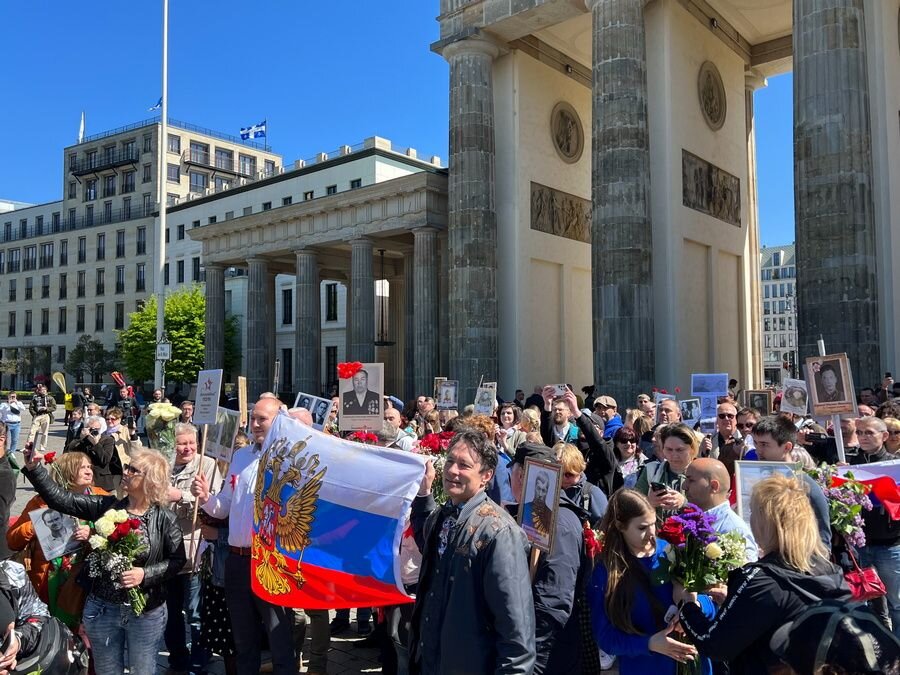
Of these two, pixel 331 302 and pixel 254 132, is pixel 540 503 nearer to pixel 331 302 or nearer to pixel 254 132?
pixel 331 302

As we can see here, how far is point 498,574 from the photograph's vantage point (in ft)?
10.7

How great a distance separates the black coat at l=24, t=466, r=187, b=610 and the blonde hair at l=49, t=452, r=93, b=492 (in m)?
0.33

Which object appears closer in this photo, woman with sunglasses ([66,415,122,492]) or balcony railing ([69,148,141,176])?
woman with sunglasses ([66,415,122,492])

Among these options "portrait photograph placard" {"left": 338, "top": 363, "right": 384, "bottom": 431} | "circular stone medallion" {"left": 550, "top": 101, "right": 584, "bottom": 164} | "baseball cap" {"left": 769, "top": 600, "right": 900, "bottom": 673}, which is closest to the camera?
"baseball cap" {"left": 769, "top": 600, "right": 900, "bottom": 673}

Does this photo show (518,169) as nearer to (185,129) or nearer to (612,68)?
(612,68)

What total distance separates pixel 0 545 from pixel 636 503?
4.52 metres

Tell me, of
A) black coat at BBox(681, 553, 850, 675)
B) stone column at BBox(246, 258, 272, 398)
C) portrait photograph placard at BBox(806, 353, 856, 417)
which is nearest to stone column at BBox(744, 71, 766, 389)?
portrait photograph placard at BBox(806, 353, 856, 417)

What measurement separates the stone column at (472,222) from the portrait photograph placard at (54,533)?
2020 cm

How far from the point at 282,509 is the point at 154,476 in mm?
881

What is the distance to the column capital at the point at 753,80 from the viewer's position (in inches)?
1116

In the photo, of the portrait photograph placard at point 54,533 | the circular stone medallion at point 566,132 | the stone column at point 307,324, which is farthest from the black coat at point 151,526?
the stone column at point 307,324

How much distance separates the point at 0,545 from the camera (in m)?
5.41

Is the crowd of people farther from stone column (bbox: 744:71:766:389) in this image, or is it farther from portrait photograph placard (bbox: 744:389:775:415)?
stone column (bbox: 744:71:766:389)

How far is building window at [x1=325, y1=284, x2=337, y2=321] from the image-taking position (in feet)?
160
